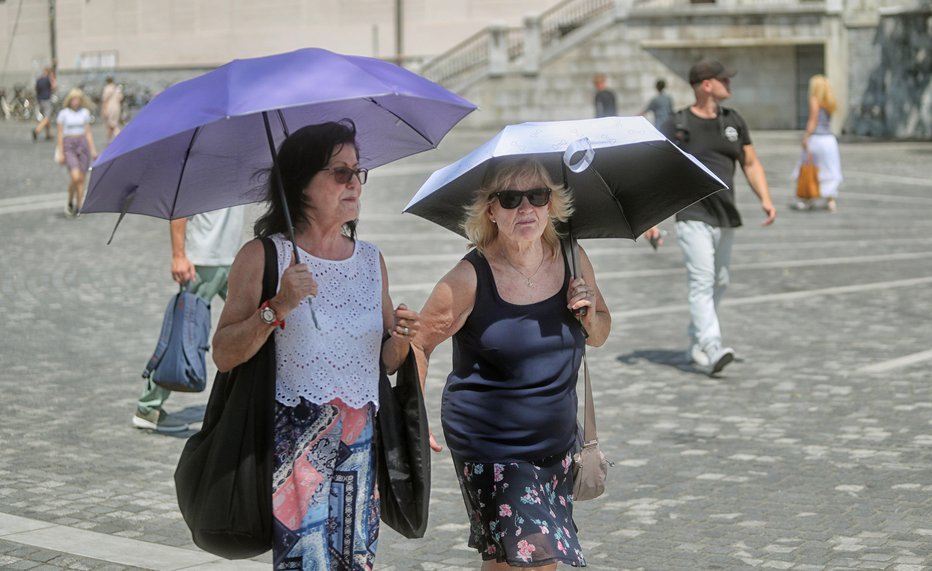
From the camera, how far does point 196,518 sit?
4.20 metres

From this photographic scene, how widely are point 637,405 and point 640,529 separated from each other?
108 inches

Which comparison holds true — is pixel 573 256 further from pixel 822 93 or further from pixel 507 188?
pixel 822 93

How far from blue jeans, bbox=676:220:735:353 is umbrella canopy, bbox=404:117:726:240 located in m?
4.92

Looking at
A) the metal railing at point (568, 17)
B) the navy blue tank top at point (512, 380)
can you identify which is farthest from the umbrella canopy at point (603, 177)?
the metal railing at point (568, 17)

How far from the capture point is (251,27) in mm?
53375

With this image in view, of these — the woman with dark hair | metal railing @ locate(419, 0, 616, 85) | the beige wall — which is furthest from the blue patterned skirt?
the beige wall

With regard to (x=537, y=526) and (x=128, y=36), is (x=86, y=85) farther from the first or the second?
(x=537, y=526)

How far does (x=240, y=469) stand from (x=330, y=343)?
42 cm

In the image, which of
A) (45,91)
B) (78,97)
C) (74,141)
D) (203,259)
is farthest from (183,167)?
(45,91)

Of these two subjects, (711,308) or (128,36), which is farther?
(128,36)

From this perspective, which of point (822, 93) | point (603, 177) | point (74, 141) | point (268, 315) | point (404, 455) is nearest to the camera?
point (268, 315)

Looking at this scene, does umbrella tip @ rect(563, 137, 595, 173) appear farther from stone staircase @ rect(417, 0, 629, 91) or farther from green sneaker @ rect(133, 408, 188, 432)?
stone staircase @ rect(417, 0, 629, 91)

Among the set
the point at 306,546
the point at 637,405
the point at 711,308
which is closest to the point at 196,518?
the point at 306,546

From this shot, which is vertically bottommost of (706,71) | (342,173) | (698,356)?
(698,356)
